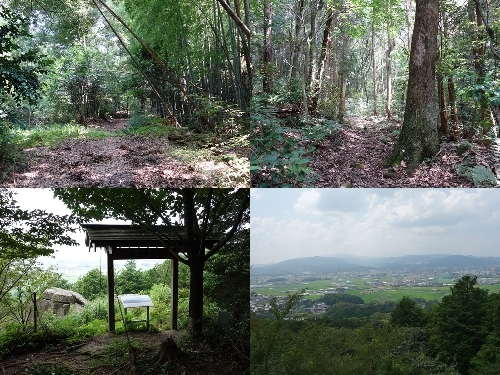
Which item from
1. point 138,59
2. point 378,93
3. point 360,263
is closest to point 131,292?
point 360,263

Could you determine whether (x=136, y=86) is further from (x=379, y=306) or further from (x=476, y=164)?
(x=476, y=164)

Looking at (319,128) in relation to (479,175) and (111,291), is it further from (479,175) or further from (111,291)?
(111,291)

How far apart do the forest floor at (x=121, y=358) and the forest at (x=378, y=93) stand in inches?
60.2

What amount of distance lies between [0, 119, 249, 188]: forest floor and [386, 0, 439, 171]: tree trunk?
1.59 metres

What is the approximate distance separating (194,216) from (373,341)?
64.3 inches

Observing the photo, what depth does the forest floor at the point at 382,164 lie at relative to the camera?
10.3 feet

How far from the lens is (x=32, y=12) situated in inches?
132

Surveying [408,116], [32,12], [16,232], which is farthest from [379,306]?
[32,12]

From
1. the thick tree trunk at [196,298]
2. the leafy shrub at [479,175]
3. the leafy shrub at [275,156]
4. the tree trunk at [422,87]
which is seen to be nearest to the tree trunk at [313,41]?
the leafy shrub at [275,156]

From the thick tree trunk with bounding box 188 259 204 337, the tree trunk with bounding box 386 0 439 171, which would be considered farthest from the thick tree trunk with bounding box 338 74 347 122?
the thick tree trunk with bounding box 188 259 204 337

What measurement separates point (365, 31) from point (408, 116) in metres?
1.00

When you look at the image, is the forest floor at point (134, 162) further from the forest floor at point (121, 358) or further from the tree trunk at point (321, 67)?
the forest floor at point (121, 358)

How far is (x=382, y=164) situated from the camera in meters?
3.39

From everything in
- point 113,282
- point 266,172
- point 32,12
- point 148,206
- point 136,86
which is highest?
point 32,12
